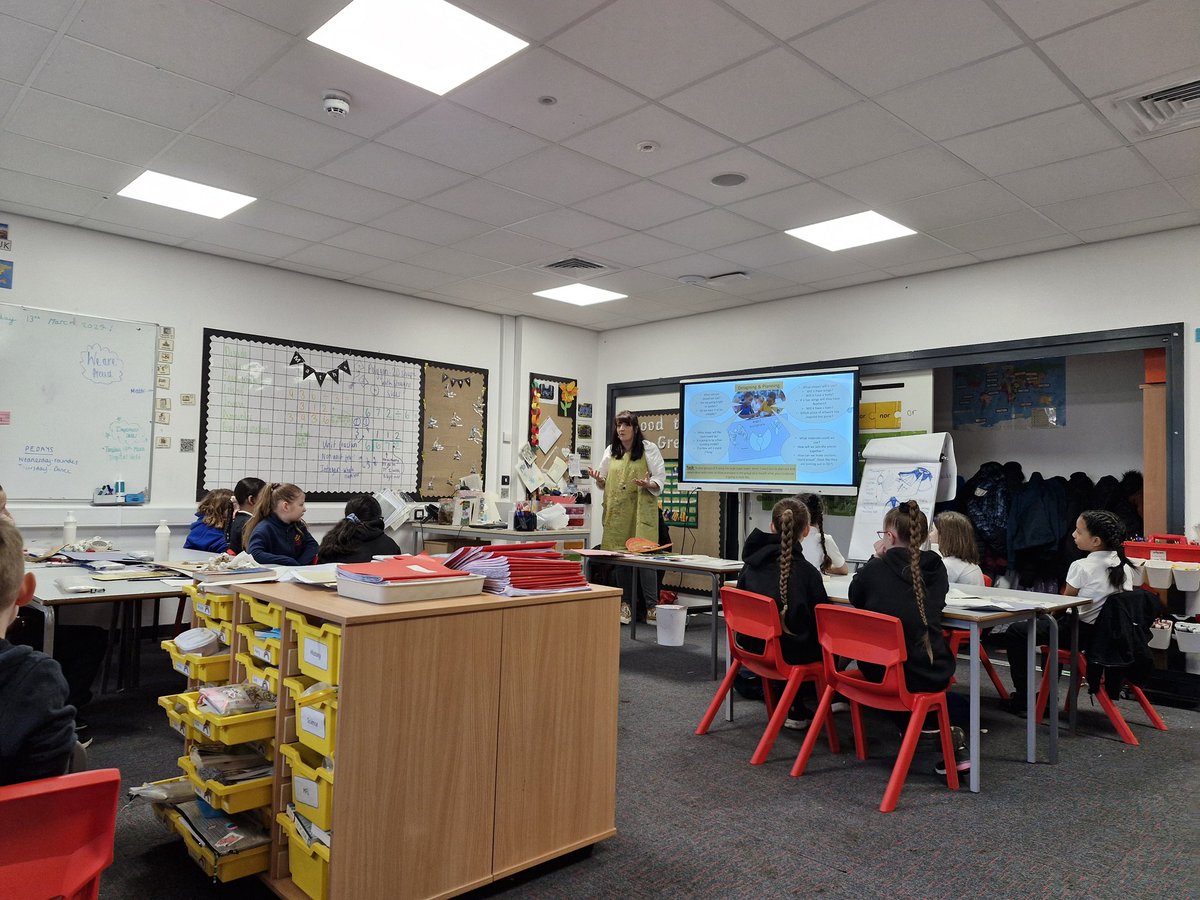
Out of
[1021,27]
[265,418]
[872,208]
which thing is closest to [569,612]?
[1021,27]

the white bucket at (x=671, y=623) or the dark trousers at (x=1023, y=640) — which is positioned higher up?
the dark trousers at (x=1023, y=640)

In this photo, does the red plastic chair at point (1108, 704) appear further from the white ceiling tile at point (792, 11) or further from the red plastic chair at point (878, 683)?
the white ceiling tile at point (792, 11)

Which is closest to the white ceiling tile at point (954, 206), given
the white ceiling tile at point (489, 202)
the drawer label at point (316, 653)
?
the white ceiling tile at point (489, 202)

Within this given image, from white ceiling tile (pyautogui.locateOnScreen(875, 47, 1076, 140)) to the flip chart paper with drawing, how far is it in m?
2.47

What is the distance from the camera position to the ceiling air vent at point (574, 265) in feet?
18.6

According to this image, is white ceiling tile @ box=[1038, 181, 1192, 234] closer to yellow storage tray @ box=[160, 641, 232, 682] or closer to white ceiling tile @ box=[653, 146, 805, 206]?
white ceiling tile @ box=[653, 146, 805, 206]

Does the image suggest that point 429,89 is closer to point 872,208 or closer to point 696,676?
point 872,208

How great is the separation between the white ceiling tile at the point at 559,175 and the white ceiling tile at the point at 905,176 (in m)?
1.13

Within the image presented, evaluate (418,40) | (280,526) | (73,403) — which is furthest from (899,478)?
(73,403)

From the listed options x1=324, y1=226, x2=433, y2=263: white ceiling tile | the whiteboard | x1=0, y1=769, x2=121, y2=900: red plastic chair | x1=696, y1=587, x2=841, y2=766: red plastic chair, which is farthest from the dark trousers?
the whiteboard

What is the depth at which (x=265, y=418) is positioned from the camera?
19.5 feet

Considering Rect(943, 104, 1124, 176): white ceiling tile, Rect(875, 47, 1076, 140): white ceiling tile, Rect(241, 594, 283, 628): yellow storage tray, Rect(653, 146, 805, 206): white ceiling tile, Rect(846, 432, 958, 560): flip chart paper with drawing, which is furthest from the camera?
Rect(846, 432, 958, 560): flip chart paper with drawing

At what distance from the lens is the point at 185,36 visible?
9.45 feet

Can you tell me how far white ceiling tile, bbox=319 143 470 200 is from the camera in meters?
3.91
